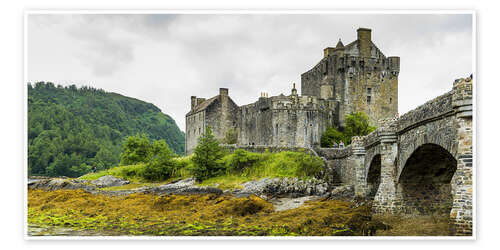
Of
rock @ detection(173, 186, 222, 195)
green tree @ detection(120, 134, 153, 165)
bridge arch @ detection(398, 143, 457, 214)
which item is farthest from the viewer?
green tree @ detection(120, 134, 153, 165)

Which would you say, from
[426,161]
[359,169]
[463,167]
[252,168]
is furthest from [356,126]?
[463,167]

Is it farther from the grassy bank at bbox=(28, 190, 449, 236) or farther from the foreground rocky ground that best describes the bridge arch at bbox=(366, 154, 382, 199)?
the grassy bank at bbox=(28, 190, 449, 236)

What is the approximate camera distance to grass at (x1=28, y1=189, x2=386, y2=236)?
50.5ft

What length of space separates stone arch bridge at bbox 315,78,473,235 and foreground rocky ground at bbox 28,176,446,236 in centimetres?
93

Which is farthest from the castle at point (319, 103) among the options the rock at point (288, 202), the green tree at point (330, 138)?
the rock at point (288, 202)

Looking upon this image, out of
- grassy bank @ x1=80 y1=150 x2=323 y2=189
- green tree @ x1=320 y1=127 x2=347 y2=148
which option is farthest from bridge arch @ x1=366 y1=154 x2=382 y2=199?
green tree @ x1=320 y1=127 x2=347 y2=148

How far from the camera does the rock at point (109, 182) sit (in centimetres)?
3051

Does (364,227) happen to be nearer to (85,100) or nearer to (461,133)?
(461,133)

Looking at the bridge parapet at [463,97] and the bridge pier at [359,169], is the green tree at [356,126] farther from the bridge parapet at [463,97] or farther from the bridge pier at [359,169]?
the bridge parapet at [463,97]

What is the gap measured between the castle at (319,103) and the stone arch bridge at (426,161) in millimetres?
14431

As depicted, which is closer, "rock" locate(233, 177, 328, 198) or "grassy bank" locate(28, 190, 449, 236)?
"grassy bank" locate(28, 190, 449, 236)

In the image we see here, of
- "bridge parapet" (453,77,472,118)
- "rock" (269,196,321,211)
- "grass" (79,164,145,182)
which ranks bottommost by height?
"rock" (269,196,321,211)
